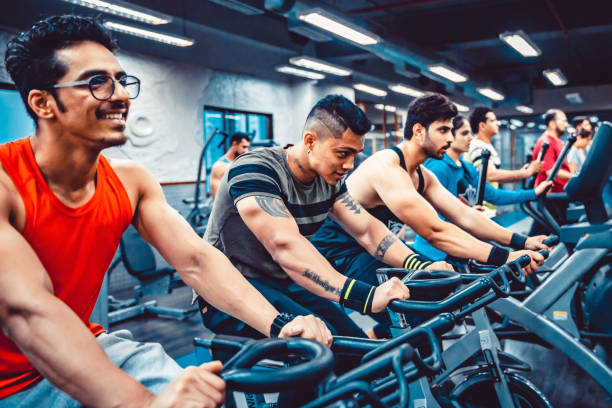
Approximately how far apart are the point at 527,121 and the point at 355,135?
16636 millimetres

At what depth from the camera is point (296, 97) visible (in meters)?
9.37

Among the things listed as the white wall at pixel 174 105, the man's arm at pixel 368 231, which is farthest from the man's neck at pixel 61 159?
the white wall at pixel 174 105

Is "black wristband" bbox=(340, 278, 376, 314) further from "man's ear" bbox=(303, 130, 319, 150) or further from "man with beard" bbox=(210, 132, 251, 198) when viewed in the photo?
"man with beard" bbox=(210, 132, 251, 198)

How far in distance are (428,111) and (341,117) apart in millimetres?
949

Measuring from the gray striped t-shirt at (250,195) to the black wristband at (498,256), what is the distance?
32.3 inches

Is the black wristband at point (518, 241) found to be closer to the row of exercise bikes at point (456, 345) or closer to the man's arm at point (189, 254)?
the row of exercise bikes at point (456, 345)

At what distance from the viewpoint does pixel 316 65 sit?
305 inches

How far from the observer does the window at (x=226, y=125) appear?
7691 mm

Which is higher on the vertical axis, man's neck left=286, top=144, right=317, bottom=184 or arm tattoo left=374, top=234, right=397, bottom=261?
man's neck left=286, top=144, right=317, bottom=184

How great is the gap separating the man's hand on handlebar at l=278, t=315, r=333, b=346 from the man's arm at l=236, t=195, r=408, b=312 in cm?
52

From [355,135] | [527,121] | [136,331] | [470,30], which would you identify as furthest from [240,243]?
[527,121]

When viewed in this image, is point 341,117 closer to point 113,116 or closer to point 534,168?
point 113,116

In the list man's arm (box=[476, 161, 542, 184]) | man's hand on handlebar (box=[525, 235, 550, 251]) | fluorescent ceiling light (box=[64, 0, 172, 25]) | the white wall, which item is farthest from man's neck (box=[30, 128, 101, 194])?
the white wall

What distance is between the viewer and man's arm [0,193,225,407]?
0.90m
